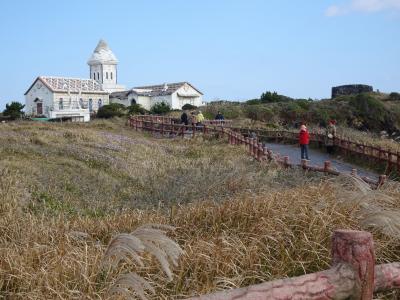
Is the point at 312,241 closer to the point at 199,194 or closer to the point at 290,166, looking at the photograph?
the point at 199,194

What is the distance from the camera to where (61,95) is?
63625 mm

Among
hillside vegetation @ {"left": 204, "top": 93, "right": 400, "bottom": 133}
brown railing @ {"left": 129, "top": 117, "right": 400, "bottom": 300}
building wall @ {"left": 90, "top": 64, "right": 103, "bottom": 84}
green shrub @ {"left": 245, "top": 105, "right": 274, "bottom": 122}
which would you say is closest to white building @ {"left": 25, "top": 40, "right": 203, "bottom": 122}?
building wall @ {"left": 90, "top": 64, "right": 103, "bottom": 84}

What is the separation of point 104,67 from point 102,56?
2.05 m

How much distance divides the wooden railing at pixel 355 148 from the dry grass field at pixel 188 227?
5137 mm

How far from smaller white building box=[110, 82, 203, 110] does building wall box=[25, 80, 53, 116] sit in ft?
36.3

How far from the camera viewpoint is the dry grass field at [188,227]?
3996 mm

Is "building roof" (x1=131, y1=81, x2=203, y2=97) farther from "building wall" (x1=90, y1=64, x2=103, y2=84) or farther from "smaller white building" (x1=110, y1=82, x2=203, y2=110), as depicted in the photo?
"building wall" (x1=90, y1=64, x2=103, y2=84)

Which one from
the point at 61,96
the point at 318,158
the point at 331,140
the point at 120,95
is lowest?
the point at 318,158

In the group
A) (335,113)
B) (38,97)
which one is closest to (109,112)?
(38,97)

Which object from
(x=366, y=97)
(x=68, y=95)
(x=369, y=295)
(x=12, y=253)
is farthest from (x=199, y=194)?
(x=68, y=95)

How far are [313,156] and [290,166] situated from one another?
7380mm

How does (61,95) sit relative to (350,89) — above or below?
below

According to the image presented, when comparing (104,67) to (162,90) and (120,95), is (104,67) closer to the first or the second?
(120,95)

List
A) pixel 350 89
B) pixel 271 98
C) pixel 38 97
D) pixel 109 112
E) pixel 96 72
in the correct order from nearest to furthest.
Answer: pixel 109 112
pixel 271 98
pixel 350 89
pixel 38 97
pixel 96 72
